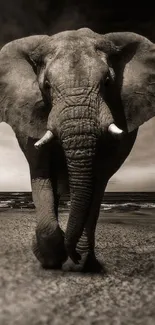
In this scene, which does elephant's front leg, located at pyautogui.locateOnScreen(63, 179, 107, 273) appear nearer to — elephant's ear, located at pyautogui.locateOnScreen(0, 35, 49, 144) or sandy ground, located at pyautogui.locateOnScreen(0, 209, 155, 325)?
sandy ground, located at pyautogui.locateOnScreen(0, 209, 155, 325)

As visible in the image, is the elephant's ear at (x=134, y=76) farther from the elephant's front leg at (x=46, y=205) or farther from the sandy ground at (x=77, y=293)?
the sandy ground at (x=77, y=293)

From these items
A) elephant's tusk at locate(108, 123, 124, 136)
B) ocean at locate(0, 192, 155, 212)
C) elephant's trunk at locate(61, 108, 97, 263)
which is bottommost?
ocean at locate(0, 192, 155, 212)

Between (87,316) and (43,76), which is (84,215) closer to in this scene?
(87,316)

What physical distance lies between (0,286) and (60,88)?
1.12m

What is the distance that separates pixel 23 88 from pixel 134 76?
70 centimetres

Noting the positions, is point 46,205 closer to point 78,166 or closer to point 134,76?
point 78,166

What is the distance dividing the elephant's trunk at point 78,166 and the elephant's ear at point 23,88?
403 millimetres

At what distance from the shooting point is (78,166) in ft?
8.45

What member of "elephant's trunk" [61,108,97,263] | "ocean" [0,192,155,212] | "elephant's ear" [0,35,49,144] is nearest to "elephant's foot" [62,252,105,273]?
"elephant's trunk" [61,108,97,263]

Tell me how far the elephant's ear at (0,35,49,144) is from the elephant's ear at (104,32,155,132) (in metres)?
0.44

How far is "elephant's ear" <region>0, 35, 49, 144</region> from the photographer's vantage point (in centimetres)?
291

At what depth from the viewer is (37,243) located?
3072 millimetres

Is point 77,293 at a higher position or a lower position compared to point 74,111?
lower

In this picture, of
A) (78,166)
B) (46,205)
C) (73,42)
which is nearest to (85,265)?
(46,205)
